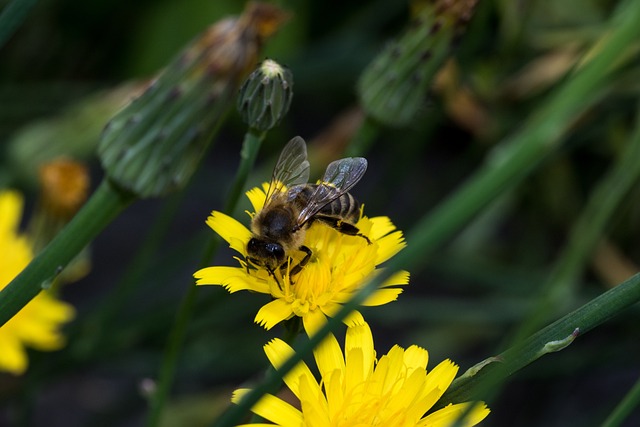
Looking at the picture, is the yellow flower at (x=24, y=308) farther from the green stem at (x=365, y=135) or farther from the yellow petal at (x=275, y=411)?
the yellow petal at (x=275, y=411)

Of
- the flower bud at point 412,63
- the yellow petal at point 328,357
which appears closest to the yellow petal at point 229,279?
the yellow petal at point 328,357

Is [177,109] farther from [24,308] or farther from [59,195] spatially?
[24,308]

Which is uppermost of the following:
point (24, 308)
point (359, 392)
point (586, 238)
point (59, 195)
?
point (59, 195)

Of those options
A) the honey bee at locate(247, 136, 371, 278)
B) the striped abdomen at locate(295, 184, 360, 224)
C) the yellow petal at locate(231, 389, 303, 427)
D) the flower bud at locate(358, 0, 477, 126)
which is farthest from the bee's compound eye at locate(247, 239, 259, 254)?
the flower bud at locate(358, 0, 477, 126)

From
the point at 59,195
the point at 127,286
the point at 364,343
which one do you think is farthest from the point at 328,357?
the point at 59,195

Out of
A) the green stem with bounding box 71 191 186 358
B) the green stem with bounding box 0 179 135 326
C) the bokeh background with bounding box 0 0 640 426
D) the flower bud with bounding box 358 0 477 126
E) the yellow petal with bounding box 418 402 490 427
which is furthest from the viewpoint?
the bokeh background with bounding box 0 0 640 426

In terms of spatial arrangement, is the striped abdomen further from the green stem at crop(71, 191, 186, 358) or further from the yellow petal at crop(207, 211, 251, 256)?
the green stem at crop(71, 191, 186, 358)

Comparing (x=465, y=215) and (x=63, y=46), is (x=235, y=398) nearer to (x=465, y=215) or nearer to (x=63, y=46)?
(x=465, y=215)
